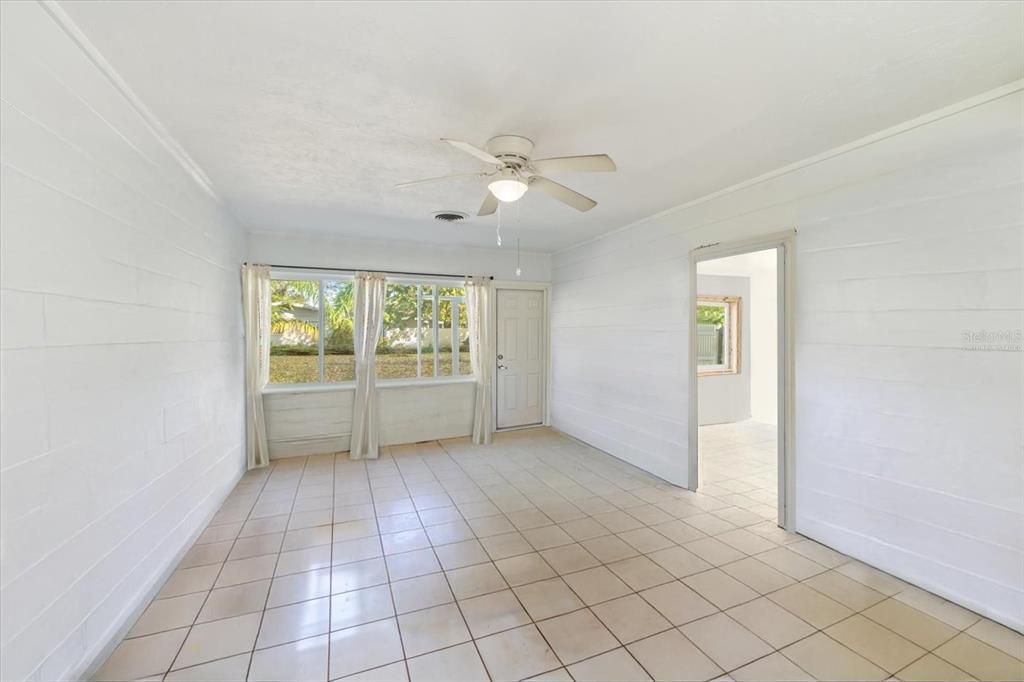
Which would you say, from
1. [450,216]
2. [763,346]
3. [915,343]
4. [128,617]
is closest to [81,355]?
[128,617]

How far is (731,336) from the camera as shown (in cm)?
633

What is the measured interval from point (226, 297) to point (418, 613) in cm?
319

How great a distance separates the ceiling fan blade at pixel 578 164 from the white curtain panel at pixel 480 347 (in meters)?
3.25

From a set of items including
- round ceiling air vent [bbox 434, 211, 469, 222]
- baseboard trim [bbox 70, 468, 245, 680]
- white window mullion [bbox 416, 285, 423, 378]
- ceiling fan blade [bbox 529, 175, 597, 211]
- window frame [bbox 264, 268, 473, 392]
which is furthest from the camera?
white window mullion [bbox 416, 285, 423, 378]

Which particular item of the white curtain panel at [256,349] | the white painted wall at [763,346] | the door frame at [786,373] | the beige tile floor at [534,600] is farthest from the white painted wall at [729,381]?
the white curtain panel at [256,349]

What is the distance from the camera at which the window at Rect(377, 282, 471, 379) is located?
5406 mm

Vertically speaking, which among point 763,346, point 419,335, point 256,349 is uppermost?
point 419,335

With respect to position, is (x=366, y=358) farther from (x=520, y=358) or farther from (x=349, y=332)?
(x=520, y=358)

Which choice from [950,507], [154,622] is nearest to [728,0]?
[950,507]

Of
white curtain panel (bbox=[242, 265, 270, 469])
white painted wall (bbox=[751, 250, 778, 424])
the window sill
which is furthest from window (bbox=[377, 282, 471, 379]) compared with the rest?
white painted wall (bbox=[751, 250, 778, 424])

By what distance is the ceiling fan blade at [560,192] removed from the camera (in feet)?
7.72

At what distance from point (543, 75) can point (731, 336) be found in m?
5.69

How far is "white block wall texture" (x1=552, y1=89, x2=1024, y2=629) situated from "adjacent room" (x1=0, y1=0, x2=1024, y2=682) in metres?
0.01

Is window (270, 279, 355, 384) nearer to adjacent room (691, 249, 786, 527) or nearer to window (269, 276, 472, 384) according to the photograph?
window (269, 276, 472, 384)
